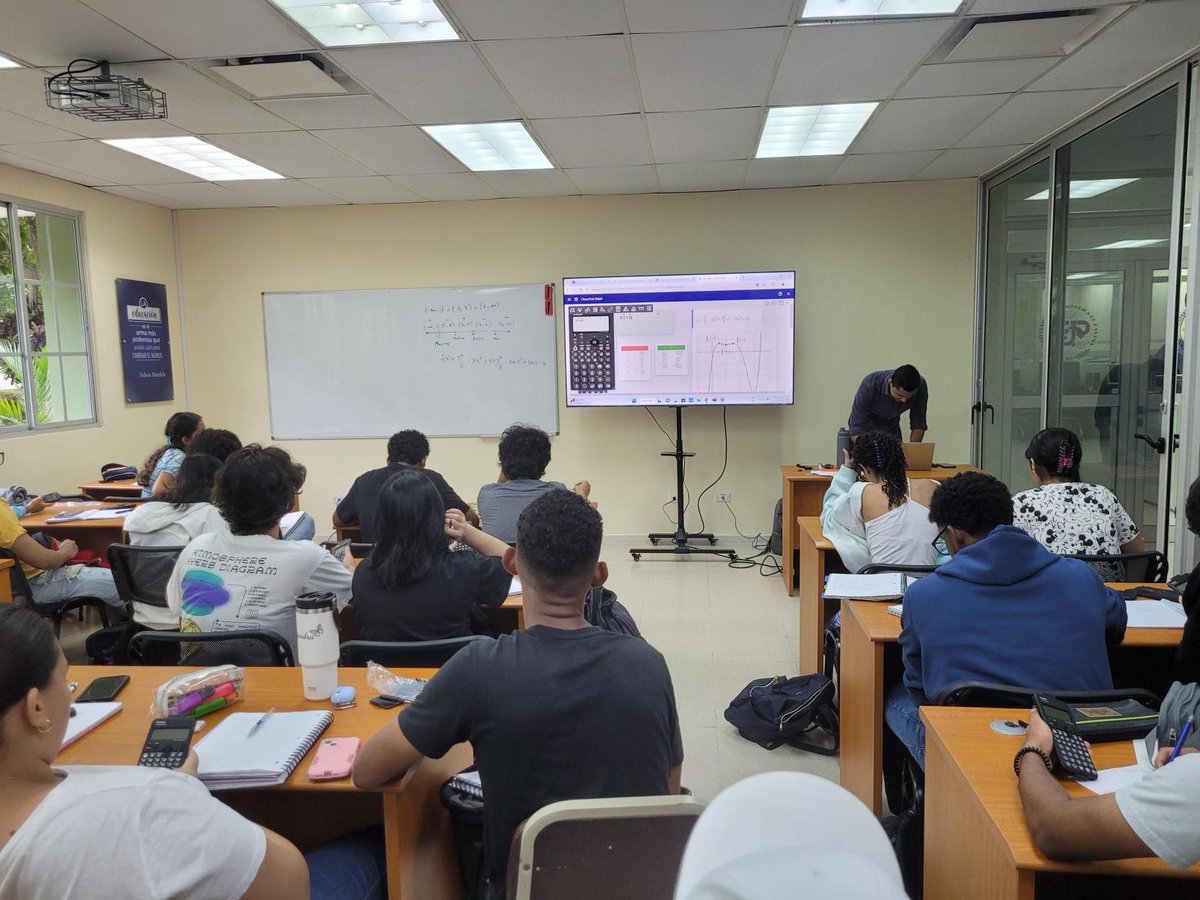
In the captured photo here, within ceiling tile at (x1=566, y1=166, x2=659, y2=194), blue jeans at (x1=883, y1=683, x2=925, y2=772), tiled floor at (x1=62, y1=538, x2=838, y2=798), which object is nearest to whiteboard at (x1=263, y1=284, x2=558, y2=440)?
ceiling tile at (x1=566, y1=166, x2=659, y2=194)

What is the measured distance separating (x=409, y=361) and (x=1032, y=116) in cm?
454

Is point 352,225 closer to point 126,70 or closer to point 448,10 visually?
point 126,70

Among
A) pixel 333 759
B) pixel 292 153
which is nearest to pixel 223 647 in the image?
pixel 333 759

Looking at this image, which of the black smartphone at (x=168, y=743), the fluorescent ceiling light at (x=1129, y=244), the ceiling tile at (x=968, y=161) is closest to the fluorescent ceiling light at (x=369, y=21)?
the black smartphone at (x=168, y=743)

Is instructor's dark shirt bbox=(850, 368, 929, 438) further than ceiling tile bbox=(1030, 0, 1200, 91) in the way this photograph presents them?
Yes

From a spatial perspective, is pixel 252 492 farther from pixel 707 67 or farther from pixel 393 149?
pixel 393 149

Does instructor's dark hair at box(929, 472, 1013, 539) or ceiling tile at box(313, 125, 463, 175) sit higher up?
ceiling tile at box(313, 125, 463, 175)

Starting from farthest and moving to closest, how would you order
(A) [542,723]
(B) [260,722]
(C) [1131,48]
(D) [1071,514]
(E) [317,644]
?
1. (C) [1131,48]
2. (D) [1071,514]
3. (E) [317,644]
4. (B) [260,722]
5. (A) [542,723]

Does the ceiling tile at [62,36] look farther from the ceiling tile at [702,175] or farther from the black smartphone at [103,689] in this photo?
the ceiling tile at [702,175]

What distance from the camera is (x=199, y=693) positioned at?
1.62 metres

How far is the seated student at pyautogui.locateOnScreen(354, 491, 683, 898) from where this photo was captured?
1215 millimetres

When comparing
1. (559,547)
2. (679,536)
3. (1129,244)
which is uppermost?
(1129,244)

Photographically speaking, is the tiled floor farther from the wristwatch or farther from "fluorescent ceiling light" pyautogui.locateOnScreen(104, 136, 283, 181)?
"fluorescent ceiling light" pyautogui.locateOnScreen(104, 136, 283, 181)

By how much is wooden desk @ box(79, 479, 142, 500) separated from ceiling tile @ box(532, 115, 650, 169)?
3186 mm
